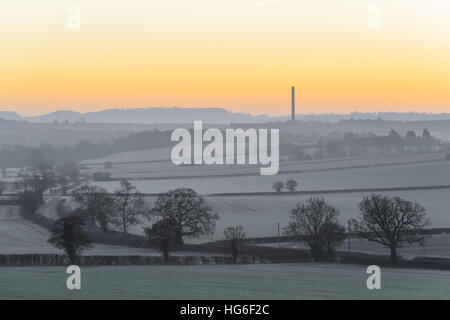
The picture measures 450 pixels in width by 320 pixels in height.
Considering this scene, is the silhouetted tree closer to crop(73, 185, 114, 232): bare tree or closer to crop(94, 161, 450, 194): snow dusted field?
crop(73, 185, 114, 232): bare tree

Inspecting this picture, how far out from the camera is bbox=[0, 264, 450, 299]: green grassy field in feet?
88.9

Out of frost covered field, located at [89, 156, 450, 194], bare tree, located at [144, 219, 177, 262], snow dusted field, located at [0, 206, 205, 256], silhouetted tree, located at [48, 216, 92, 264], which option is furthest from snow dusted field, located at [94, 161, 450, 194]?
silhouetted tree, located at [48, 216, 92, 264]

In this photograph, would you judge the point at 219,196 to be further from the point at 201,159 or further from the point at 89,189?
the point at 201,159

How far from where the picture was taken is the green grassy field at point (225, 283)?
2709cm

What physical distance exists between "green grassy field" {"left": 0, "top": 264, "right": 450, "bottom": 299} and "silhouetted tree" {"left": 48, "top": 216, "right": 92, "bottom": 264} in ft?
10.8

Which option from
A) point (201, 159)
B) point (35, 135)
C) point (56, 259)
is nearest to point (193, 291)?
point (56, 259)

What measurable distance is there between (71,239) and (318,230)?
1133 cm

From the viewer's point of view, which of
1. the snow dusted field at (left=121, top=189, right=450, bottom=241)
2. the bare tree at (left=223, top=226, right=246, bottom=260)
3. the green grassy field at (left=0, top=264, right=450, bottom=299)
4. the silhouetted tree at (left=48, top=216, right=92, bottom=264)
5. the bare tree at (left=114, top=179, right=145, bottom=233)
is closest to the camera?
the green grassy field at (left=0, top=264, right=450, bottom=299)

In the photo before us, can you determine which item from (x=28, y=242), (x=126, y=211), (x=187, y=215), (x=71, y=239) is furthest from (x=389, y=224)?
(x=28, y=242)

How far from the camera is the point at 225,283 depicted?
30.2m

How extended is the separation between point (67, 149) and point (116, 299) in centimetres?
12022

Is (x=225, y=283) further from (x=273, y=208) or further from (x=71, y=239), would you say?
(x=273, y=208)

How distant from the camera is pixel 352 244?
146 feet

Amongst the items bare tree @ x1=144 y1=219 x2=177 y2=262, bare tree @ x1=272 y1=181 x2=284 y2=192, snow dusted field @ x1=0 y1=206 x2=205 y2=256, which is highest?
bare tree @ x1=272 y1=181 x2=284 y2=192
